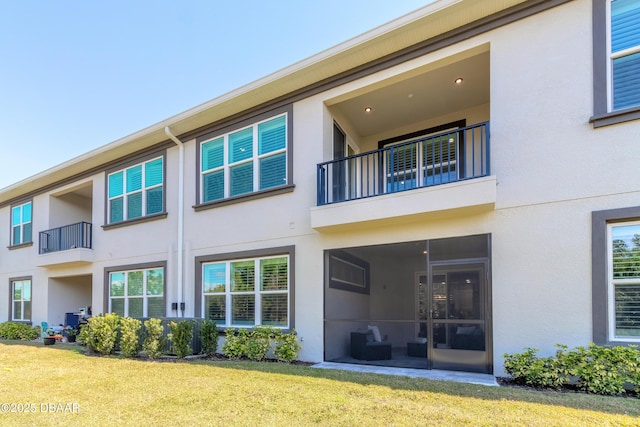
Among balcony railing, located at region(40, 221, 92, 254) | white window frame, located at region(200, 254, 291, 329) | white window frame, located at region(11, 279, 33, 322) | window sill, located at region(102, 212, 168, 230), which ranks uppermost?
window sill, located at region(102, 212, 168, 230)

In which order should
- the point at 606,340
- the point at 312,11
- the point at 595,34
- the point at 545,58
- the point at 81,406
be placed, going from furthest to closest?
the point at 312,11, the point at 545,58, the point at 595,34, the point at 606,340, the point at 81,406

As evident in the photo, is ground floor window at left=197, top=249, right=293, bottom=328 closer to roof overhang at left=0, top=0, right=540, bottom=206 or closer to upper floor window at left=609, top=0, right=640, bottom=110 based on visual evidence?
roof overhang at left=0, top=0, right=540, bottom=206

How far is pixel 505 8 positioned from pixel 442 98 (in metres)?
2.48

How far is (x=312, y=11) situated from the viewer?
37.7 feet

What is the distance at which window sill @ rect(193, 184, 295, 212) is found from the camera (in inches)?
351

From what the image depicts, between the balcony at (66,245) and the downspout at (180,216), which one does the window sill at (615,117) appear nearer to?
the downspout at (180,216)

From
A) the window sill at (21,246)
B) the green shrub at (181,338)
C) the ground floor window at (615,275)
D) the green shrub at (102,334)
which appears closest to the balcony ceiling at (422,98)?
the ground floor window at (615,275)

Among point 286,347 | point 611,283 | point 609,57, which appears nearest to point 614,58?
point 609,57

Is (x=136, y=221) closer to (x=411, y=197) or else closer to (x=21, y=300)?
(x=21, y=300)

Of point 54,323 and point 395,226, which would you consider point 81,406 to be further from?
point 54,323

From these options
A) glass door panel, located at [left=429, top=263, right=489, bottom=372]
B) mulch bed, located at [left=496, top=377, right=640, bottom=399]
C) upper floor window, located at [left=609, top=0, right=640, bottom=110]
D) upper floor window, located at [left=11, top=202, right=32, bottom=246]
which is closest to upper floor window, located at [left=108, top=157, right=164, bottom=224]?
upper floor window, located at [left=11, top=202, right=32, bottom=246]

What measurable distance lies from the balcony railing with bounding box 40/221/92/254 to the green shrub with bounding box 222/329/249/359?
734 cm

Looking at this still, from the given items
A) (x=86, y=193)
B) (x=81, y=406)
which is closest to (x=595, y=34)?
(x=81, y=406)

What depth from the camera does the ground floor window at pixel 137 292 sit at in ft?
36.1
